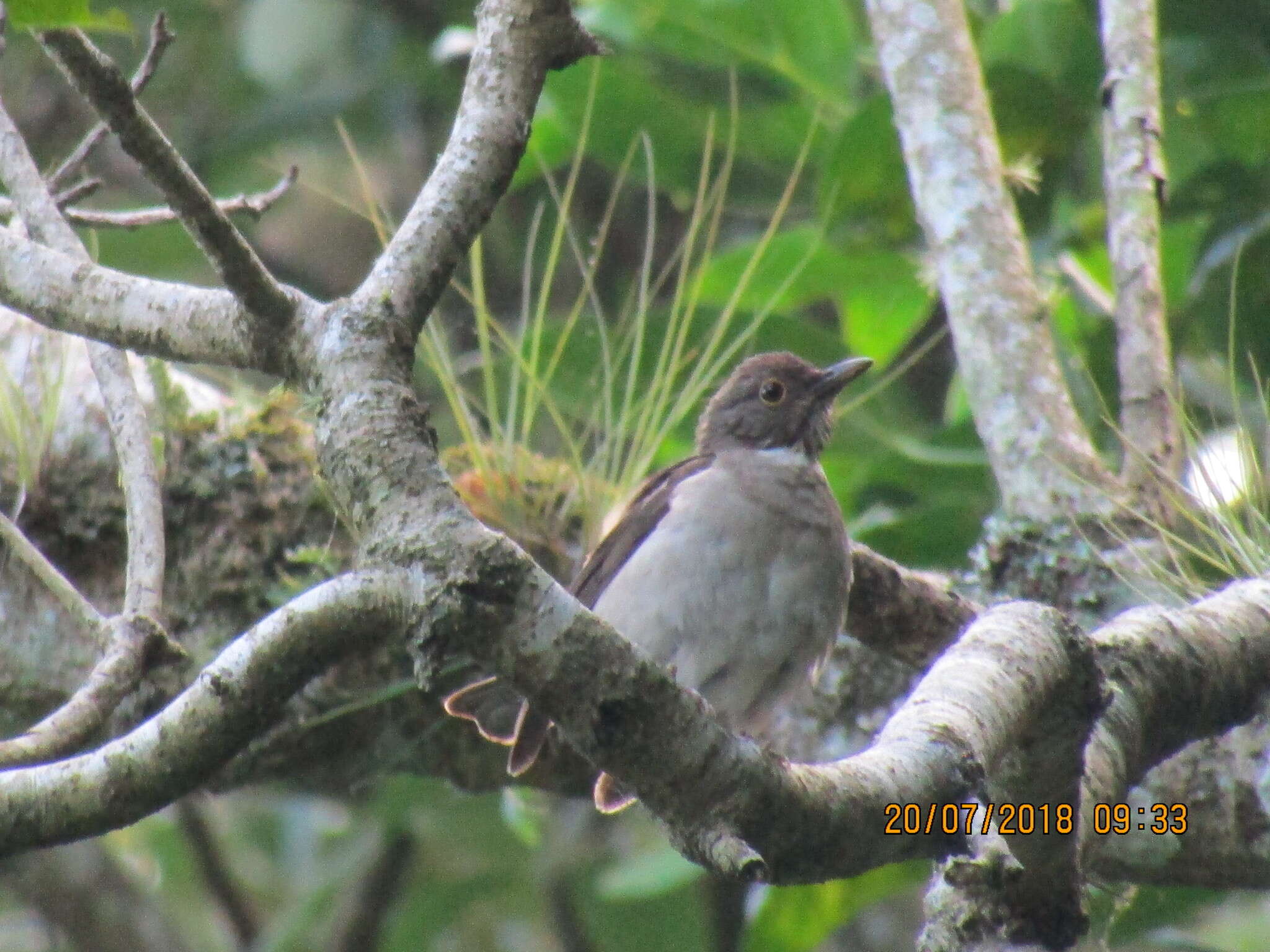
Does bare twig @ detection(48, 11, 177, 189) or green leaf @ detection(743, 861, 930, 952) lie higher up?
bare twig @ detection(48, 11, 177, 189)

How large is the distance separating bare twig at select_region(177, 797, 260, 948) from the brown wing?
112 inches

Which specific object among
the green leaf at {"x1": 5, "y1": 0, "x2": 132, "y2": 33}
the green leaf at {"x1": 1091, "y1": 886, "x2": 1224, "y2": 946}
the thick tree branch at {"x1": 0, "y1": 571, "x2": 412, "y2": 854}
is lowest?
the thick tree branch at {"x1": 0, "y1": 571, "x2": 412, "y2": 854}

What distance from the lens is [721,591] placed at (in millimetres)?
3977

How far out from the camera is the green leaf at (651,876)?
5.23m

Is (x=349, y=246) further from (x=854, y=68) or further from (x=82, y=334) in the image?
(x=82, y=334)

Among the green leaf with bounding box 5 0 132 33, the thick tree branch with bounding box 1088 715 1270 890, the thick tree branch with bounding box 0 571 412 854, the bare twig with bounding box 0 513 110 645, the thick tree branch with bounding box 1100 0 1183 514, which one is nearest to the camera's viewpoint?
the green leaf with bounding box 5 0 132 33

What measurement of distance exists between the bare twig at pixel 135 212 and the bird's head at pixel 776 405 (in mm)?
1883

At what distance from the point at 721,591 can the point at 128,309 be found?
6.24 feet

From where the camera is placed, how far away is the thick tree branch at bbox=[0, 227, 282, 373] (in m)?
2.41

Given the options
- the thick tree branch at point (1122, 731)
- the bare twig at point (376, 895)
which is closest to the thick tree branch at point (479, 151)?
the thick tree branch at point (1122, 731)

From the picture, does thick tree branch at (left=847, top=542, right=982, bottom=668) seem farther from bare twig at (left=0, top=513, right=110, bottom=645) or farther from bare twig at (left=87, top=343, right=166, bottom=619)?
bare twig at (left=0, top=513, right=110, bottom=645)

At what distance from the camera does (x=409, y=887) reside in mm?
6559

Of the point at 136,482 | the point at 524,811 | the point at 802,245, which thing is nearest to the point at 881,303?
the point at 802,245

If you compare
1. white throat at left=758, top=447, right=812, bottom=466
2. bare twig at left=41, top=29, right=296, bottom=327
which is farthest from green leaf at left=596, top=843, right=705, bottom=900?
bare twig at left=41, top=29, right=296, bottom=327
